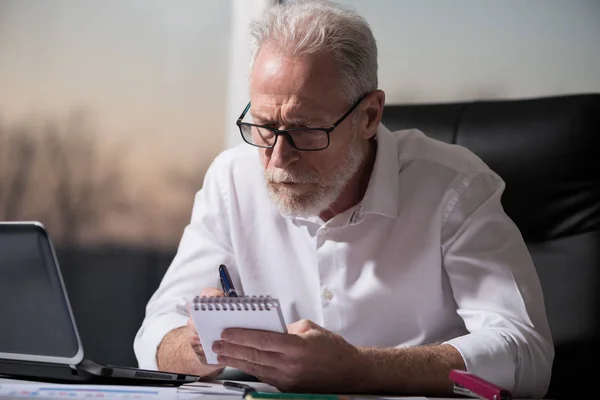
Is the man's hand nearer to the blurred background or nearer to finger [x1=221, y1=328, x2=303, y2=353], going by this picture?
finger [x1=221, y1=328, x2=303, y2=353]

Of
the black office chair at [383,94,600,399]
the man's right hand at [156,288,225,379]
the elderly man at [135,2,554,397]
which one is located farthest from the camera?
the black office chair at [383,94,600,399]

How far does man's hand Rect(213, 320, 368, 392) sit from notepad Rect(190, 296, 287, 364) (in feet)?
0.05

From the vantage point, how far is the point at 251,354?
114cm

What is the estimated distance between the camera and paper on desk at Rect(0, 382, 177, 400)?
1.03m

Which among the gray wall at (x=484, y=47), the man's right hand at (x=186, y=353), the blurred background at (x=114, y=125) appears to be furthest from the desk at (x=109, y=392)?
the blurred background at (x=114, y=125)

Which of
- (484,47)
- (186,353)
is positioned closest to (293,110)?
(186,353)

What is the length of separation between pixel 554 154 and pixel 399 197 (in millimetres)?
341

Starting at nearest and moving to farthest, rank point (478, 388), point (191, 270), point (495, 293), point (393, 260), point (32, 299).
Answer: point (478, 388) < point (32, 299) < point (495, 293) < point (393, 260) < point (191, 270)

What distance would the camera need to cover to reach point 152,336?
5.13 feet

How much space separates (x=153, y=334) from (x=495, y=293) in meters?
0.68

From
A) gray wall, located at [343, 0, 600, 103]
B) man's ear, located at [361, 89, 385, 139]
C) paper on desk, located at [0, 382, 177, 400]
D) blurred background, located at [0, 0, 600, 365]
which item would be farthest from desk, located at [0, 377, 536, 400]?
blurred background, located at [0, 0, 600, 365]

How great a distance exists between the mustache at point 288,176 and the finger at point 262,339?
46 centimetres

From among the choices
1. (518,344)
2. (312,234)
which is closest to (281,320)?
(518,344)

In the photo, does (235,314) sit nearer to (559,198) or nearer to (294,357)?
(294,357)
